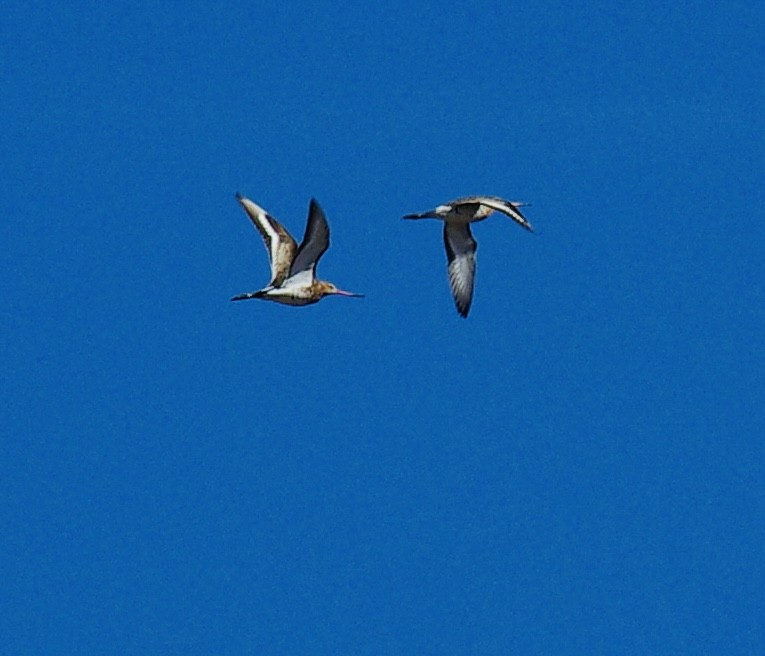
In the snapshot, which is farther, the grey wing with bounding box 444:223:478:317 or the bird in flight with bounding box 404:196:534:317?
the grey wing with bounding box 444:223:478:317

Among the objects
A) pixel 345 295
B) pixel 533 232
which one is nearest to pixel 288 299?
pixel 345 295

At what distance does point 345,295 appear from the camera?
25.0 meters

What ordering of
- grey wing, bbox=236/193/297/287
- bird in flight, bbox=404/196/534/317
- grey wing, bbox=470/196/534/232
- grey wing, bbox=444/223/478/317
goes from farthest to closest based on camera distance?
grey wing, bbox=444/223/478/317
bird in flight, bbox=404/196/534/317
grey wing, bbox=470/196/534/232
grey wing, bbox=236/193/297/287

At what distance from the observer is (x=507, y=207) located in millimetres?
26188

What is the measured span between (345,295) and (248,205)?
6.69 ft

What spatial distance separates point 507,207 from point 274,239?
3.20 metres

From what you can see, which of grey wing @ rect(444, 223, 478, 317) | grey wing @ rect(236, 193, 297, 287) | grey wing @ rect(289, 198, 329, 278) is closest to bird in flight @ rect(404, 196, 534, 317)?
grey wing @ rect(444, 223, 478, 317)

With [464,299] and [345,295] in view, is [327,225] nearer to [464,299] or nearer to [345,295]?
[345,295]

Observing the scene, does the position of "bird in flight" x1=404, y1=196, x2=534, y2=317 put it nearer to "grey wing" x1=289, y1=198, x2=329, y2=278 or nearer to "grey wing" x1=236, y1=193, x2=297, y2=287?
"grey wing" x1=236, y1=193, x2=297, y2=287

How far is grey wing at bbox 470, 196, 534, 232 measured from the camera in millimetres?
25922

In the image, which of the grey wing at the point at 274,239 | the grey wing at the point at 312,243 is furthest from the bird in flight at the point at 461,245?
the grey wing at the point at 312,243

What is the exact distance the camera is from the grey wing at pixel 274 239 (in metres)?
24.5

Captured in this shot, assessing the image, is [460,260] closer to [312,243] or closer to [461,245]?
[461,245]

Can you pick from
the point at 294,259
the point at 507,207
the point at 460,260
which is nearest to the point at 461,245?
the point at 460,260
